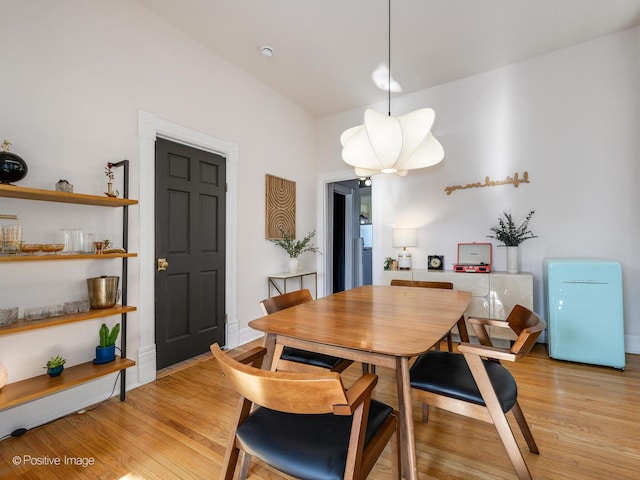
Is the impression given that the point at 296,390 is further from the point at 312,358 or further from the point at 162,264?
the point at 162,264

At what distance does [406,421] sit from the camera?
1.17 metres

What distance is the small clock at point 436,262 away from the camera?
376 centimetres

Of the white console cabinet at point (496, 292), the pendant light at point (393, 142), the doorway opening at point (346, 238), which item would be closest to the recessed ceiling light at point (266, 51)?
the pendant light at point (393, 142)

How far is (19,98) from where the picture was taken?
6.23 feet

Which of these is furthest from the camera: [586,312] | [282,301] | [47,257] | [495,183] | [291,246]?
[291,246]

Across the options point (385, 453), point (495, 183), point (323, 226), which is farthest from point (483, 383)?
point (323, 226)

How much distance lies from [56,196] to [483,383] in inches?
101

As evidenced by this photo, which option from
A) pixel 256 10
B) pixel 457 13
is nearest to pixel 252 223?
pixel 256 10

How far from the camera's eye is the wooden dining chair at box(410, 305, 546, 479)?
4.19ft

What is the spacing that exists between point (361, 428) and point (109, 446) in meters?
1.69

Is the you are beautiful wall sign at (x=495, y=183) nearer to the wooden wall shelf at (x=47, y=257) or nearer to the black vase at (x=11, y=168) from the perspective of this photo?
the wooden wall shelf at (x=47, y=257)

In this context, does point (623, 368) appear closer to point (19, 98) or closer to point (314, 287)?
point (314, 287)

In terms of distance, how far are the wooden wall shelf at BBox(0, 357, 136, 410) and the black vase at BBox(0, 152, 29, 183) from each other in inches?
47.7

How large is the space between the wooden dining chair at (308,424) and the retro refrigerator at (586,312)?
8.15 feet
